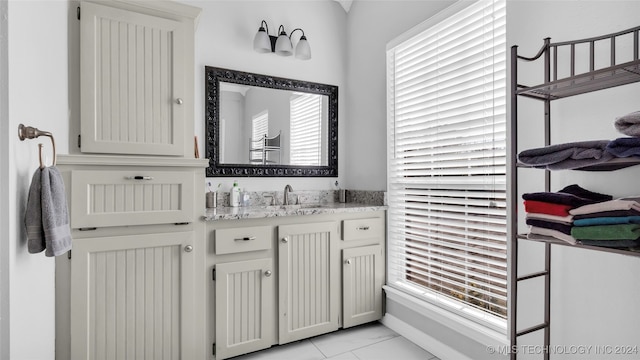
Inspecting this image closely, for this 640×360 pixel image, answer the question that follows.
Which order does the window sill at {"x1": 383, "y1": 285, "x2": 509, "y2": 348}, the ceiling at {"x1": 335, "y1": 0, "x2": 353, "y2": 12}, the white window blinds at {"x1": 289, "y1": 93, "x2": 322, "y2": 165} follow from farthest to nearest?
1. the ceiling at {"x1": 335, "y1": 0, "x2": 353, "y2": 12}
2. the white window blinds at {"x1": 289, "y1": 93, "x2": 322, "y2": 165}
3. the window sill at {"x1": 383, "y1": 285, "x2": 509, "y2": 348}

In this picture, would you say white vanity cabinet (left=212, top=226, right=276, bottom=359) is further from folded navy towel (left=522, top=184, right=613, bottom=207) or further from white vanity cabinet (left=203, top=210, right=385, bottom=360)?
folded navy towel (left=522, top=184, right=613, bottom=207)

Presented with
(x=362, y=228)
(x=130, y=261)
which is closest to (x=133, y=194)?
(x=130, y=261)

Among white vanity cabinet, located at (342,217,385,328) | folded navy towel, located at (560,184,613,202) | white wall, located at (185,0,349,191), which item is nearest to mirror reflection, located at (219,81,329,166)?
white wall, located at (185,0,349,191)

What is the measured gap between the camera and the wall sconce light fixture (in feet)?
8.17

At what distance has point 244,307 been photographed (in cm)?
200

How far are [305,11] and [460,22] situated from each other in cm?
135

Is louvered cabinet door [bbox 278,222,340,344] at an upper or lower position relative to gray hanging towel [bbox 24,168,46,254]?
lower

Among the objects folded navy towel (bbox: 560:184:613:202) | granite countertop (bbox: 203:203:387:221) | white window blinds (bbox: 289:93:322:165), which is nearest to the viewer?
folded navy towel (bbox: 560:184:613:202)

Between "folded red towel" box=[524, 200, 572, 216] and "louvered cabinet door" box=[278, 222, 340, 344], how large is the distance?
4.09ft

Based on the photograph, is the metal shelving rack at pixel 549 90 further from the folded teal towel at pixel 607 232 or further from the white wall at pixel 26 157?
the white wall at pixel 26 157

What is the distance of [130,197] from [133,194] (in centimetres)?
2

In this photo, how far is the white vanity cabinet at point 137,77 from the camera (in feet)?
5.52

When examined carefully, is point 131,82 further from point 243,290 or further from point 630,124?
point 630,124

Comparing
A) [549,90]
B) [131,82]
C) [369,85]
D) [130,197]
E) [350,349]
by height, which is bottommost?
[350,349]
